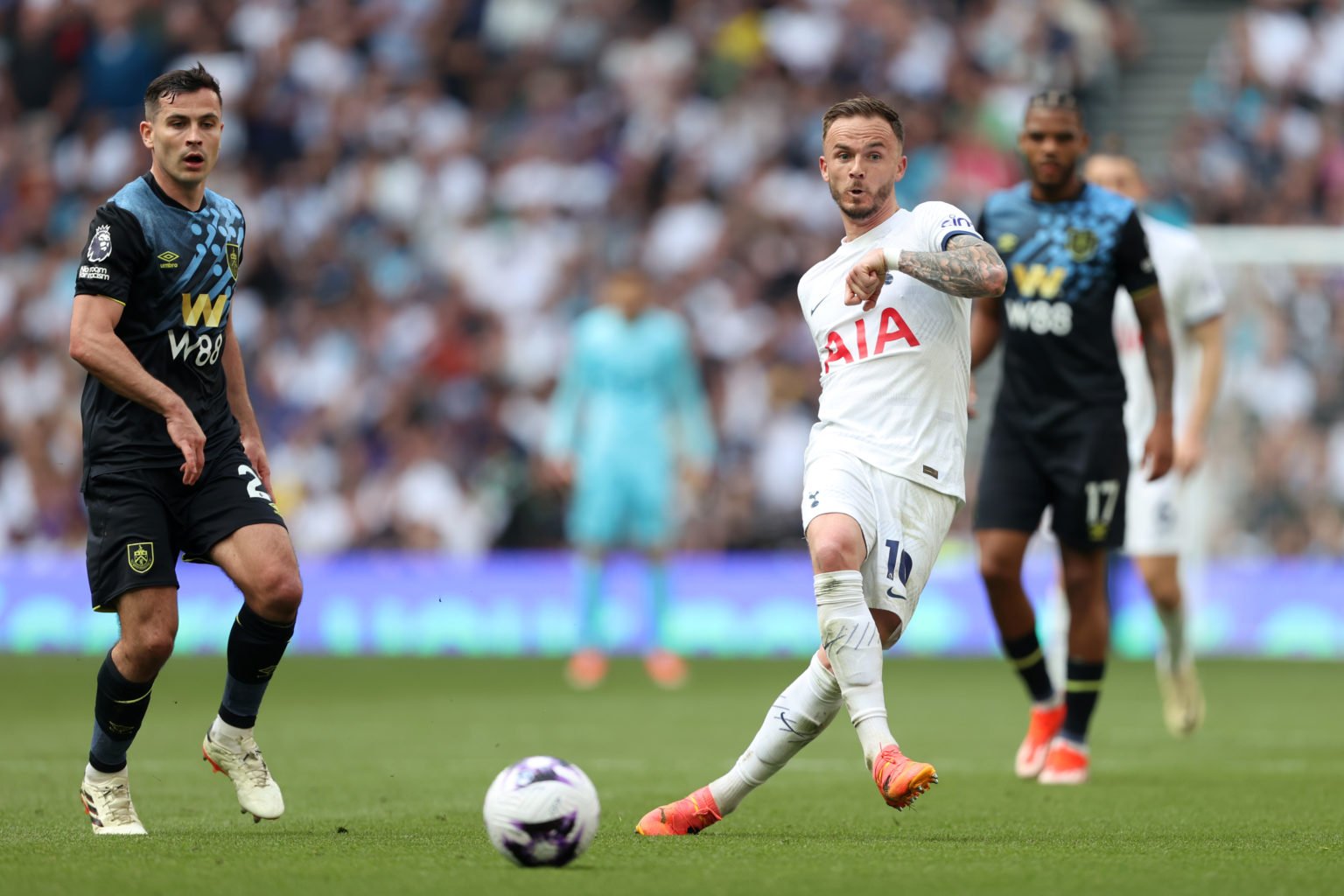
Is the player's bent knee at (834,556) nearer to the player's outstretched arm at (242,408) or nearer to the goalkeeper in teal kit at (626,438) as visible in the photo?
the player's outstretched arm at (242,408)

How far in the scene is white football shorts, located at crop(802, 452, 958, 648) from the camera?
248 inches

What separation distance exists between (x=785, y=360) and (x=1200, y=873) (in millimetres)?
14374

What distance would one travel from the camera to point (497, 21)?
Result: 22797mm

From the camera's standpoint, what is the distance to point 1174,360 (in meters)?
9.84

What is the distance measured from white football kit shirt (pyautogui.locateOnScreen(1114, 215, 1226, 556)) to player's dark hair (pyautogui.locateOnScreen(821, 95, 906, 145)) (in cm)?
296

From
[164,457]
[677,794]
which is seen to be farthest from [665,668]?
[164,457]

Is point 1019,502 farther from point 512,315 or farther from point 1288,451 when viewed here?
point 512,315

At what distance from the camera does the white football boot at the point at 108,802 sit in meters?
6.53

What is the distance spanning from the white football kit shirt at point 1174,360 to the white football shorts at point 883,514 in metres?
2.76

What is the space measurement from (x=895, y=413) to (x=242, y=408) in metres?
2.31

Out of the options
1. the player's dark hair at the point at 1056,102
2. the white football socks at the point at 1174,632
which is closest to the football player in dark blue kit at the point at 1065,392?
the player's dark hair at the point at 1056,102

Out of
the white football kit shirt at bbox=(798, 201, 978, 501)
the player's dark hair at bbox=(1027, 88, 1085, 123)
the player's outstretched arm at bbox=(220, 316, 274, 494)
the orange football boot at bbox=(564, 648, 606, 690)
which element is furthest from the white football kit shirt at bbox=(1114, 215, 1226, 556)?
the orange football boot at bbox=(564, 648, 606, 690)

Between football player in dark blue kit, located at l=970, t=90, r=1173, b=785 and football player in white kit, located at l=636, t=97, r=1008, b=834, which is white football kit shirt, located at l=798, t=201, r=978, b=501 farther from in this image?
football player in dark blue kit, located at l=970, t=90, r=1173, b=785

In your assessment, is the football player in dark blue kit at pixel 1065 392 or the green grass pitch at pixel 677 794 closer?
the green grass pitch at pixel 677 794
